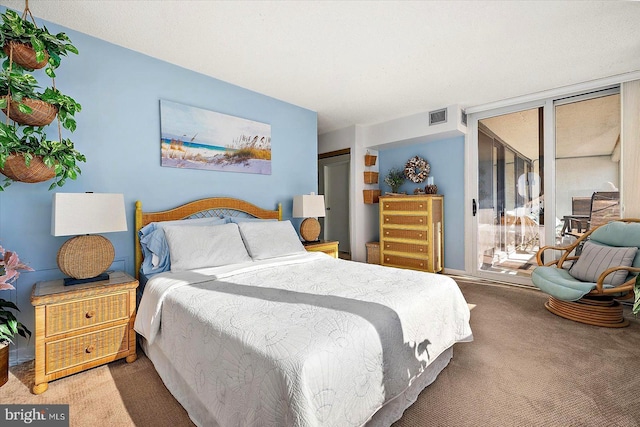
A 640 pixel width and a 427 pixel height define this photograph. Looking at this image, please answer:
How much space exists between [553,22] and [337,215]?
15.1 ft

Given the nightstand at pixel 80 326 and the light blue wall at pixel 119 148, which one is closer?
the nightstand at pixel 80 326

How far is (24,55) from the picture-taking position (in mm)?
1832

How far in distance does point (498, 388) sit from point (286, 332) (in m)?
1.48

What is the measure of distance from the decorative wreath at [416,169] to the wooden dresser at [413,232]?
0.47 m

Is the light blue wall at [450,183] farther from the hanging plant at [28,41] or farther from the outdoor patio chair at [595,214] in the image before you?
the hanging plant at [28,41]

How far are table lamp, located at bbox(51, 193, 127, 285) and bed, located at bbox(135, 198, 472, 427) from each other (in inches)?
14.4

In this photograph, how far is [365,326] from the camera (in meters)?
1.36

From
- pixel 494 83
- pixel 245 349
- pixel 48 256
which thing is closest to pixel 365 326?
pixel 245 349

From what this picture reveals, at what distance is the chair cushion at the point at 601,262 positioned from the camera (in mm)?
2730

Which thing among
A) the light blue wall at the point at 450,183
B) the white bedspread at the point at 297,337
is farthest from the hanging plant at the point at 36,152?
the light blue wall at the point at 450,183

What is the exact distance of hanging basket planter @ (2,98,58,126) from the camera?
6.05ft

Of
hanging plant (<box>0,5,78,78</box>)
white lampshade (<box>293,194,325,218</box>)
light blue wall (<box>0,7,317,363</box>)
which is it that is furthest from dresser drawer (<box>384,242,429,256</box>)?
hanging plant (<box>0,5,78,78</box>)

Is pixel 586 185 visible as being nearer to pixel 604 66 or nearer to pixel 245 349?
pixel 604 66

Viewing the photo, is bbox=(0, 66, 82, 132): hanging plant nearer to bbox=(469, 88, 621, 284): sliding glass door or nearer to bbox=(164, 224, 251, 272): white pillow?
bbox=(164, 224, 251, 272): white pillow
